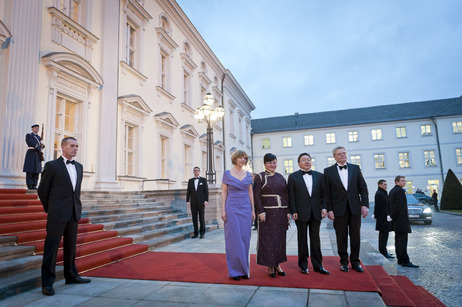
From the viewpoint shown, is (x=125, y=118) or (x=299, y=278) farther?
(x=125, y=118)

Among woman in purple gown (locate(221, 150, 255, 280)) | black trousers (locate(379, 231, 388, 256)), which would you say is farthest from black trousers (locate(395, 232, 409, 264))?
woman in purple gown (locate(221, 150, 255, 280))

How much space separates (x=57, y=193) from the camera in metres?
4.20

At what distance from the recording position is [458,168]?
3438 cm

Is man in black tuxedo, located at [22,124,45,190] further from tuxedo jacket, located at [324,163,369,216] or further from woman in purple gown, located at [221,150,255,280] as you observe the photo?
tuxedo jacket, located at [324,163,369,216]

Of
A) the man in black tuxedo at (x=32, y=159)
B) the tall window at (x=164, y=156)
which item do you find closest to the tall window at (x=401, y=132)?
the tall window at (x=164, y=156)

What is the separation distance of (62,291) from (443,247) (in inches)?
336

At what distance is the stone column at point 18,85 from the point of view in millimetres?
7746

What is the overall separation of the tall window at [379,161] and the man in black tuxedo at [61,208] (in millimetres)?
37073

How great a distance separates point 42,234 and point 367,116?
39420 mm

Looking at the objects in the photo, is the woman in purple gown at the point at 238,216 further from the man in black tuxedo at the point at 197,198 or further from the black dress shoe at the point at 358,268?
the man in black tuxedo at the point at 197,198

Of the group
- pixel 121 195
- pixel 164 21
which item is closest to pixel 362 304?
pixel 121 195

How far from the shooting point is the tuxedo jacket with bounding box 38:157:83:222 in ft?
13.6

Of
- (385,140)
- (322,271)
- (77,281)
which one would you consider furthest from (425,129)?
(77,281)

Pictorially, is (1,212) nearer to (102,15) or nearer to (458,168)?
(102,15)
